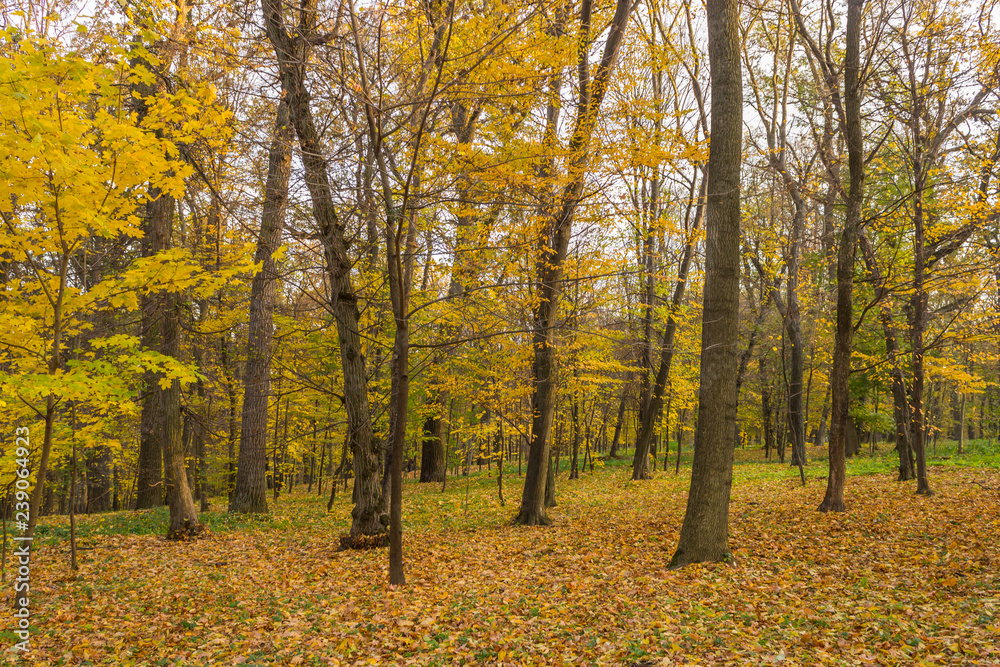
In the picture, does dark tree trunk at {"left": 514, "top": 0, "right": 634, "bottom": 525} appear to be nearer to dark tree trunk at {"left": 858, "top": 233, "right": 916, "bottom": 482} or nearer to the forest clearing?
the forest clearing

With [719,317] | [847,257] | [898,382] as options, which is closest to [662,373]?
[898,382]

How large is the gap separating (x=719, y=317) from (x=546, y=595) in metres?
3.68

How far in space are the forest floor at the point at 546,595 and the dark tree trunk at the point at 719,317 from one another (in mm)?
507

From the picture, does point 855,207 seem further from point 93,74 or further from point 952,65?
point 93,74

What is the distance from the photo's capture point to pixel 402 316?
223 inches

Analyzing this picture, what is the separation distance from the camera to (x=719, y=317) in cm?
621

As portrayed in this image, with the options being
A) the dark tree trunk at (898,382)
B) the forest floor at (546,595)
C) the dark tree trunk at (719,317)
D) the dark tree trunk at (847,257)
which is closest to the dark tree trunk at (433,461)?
the forest floor at (546,595)

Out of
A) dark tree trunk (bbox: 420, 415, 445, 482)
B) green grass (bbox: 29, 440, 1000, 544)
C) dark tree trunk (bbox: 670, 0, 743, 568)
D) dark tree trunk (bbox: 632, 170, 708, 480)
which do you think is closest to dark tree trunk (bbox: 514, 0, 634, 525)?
green grass (bbox: 29, 440, 1000, 544)

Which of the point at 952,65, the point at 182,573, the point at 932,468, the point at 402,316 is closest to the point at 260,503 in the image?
the point at 182,573

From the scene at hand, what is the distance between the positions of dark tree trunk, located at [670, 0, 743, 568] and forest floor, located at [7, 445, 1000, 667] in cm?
51

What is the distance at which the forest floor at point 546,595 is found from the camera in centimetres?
411

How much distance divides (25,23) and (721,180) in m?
7.58

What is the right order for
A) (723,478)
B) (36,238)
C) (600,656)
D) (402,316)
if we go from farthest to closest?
(723,478), (402,316), (36,238), (600,656)

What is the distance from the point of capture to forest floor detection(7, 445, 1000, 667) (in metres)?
4.11
